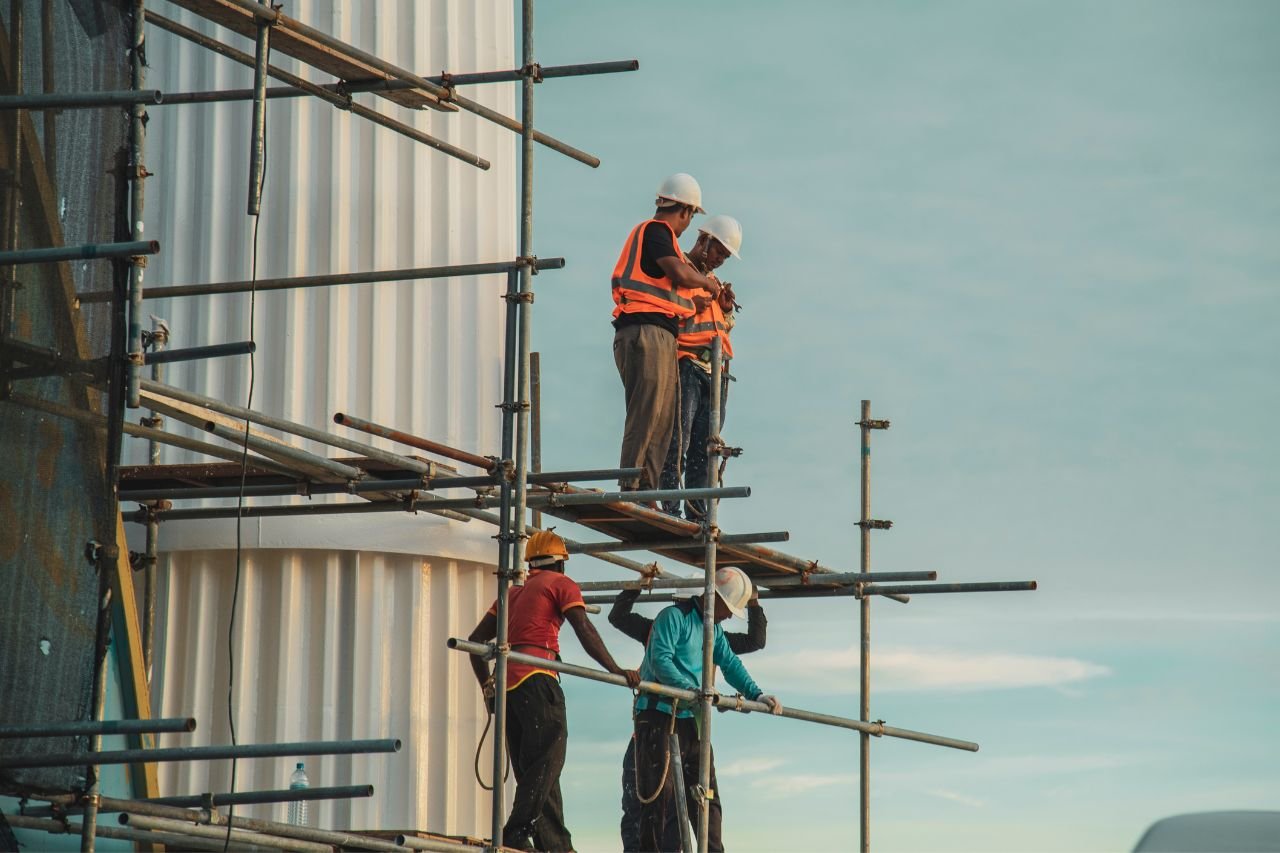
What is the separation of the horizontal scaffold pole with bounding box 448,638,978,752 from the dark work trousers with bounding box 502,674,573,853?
0.34 m

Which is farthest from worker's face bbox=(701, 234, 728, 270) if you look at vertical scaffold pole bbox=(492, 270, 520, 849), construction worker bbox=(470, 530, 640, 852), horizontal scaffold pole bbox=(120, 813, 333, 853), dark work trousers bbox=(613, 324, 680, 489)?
horizontal scaffold pole bbox=(120, 813, 333, 853)

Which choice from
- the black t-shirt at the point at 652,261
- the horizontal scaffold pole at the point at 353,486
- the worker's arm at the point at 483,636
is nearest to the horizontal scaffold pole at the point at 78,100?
the horizontal scaffold pole at the point at 353,486

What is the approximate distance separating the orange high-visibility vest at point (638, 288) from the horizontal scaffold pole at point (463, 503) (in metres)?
1.50

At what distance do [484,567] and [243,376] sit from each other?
7.13ft

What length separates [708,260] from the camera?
14.6 metres

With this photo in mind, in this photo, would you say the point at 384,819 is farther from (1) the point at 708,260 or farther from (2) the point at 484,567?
(1) the point at 708,260

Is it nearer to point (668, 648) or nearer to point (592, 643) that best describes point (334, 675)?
point (668, 648)

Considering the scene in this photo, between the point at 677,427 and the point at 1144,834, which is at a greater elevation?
the point at 677,427

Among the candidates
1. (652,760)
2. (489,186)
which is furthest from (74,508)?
(489,186)

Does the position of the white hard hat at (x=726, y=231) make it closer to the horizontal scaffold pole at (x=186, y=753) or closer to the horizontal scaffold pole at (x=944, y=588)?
the horizontal scaffold pole at (x=944, y=588)

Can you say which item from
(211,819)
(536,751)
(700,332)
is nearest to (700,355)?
(700,332)

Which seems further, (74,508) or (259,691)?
(259,691)

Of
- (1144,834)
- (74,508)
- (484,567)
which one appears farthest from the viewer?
(484,567)

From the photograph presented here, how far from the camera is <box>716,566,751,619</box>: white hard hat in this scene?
1320 centimetres
